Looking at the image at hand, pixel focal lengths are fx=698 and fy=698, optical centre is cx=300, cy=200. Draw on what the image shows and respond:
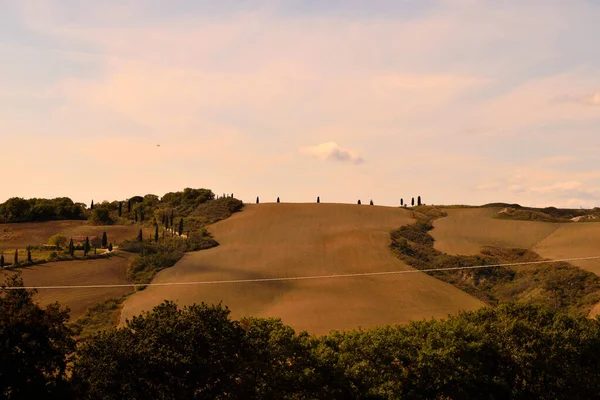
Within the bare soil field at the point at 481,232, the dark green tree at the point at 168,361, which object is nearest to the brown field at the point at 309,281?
the bare soil field at the point at 481,232

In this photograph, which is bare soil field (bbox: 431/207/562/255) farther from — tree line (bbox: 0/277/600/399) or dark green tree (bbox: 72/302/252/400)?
dark green tree (bbox: 72/302/252/400)

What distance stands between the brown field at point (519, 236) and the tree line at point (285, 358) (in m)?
42.0

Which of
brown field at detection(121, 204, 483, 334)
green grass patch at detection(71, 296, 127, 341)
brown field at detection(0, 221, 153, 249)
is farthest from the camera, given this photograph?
brown field at detection(0, 221, 153, 249)

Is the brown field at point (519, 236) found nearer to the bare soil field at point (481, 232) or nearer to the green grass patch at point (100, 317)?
the bare soil field at point (481, 232)

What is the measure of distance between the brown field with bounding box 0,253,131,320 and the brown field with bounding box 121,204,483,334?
4.29 m

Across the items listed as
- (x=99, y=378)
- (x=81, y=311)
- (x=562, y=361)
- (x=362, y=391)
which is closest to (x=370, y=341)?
(x=362, y=391)

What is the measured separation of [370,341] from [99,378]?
57.4 feet

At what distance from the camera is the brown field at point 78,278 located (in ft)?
232

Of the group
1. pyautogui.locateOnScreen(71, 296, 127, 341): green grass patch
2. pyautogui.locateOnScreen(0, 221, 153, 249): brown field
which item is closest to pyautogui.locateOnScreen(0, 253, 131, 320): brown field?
pyautogui.locateOnScreen(71, 296, 127, 341): green grass patch

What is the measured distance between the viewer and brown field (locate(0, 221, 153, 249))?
10288 centimetres

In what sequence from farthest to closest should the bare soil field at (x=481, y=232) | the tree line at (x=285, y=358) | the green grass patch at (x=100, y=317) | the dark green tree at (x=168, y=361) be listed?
Result: the bare soil field at (x=481, y=232), the green grass patch at (x=100, y=317), the dark green tree at (x=168, y=361), the tree line at (x=285, y=358)

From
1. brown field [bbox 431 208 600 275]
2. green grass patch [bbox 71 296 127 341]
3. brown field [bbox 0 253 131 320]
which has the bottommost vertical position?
green grass patch [bbox 71 296 127 341]

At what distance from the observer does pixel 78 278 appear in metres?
78.8

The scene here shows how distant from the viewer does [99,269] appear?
3260 inches
